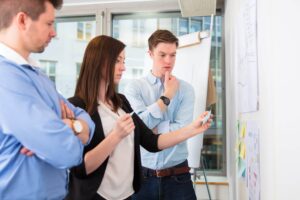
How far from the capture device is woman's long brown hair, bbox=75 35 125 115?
1400 millimetres

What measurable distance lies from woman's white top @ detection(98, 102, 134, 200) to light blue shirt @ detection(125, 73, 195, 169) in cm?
41

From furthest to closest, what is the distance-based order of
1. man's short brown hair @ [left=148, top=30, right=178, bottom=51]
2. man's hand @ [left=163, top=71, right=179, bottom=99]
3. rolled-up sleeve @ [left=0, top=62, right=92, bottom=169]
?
man's short brown hair @ [left=148, top=30, right=178, bottom=51] < man's hand @ [left=163, top=71, right=179, bottom=99] < rolled-up sleeve @ [left=0, top=62, right=92, bottom=169]

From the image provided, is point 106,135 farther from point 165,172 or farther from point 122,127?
point 165,172

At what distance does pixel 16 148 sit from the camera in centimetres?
92

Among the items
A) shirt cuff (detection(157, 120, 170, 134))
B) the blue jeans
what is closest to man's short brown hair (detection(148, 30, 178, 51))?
shirt cuff (detection(157, 120, 170, 134))

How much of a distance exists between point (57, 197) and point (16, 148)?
0.69 ft

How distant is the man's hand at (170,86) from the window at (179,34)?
3.14ft

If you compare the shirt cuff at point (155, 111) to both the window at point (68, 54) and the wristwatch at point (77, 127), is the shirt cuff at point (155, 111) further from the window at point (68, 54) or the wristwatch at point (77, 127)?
the window at point (68, 54)

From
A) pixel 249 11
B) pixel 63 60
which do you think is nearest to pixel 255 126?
pixel 249 11

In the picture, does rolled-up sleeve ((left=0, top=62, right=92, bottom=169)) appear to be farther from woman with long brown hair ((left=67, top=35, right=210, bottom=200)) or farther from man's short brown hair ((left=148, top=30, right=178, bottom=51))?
man's short brown hair ((left=148, top=30, right=178, bottom=51))

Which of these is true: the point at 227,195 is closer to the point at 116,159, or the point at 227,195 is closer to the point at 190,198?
the point at 190,198

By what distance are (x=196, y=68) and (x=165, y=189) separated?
120cm

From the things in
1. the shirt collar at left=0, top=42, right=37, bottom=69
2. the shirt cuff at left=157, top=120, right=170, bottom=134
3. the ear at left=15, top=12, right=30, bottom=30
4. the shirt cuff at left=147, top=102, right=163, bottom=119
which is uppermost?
the ear at left=15, top=12, right=30, bottom=30

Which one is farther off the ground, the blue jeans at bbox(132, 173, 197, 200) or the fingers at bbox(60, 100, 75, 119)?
the fingers at bbox(60, 100, 75, 119)
